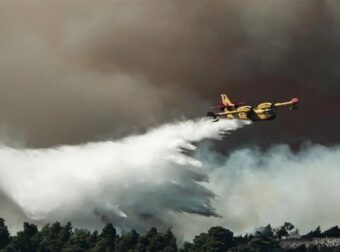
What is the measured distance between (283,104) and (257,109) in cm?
510

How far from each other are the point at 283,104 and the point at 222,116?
9527 mm

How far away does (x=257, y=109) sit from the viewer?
6181 inches

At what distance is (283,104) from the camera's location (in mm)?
159750

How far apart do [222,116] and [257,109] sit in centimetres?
633

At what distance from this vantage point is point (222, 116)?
160625 millimetres
